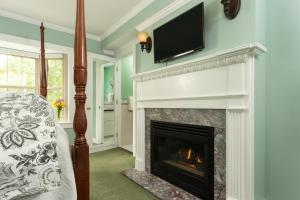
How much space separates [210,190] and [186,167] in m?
0.44

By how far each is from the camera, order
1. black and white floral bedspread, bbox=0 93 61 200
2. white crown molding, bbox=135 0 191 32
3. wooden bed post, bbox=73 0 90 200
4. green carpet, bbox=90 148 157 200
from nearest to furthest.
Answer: black and white floral bedspread, bbox=0 93 61 200, wooden bed post, bbox=73 0 90 200, green carpet, bbox=90 148 157 200, white crown molding, bbox=135 0 191 32

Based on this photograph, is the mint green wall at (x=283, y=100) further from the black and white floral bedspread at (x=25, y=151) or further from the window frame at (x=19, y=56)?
the window frame at (x=19, y=56)

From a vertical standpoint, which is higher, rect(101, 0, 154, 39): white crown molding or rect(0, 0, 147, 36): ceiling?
rect(0, 0, 147, 36): ceiling

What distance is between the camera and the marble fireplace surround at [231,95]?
4.94ft

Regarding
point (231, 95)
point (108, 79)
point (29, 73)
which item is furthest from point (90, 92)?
point (231, 95)

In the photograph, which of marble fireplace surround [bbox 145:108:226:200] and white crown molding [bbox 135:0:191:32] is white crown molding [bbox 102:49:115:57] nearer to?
white crown molding [bbox 135:0:191:32]

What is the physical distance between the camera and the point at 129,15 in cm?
317

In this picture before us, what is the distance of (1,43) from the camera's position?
3.09 m

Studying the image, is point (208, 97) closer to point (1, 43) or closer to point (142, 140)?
point (142, 140)

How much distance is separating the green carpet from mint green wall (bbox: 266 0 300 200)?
48.4 inches

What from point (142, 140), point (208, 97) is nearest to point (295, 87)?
point (208, 97)

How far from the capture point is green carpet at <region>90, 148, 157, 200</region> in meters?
2.01

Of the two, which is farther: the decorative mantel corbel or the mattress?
the decorative mantel corbel

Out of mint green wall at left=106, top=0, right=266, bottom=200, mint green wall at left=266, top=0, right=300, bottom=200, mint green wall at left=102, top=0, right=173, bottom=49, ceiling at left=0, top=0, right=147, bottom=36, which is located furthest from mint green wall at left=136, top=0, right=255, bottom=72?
ceiling at left=0, top=0, right=147, bottom=36
